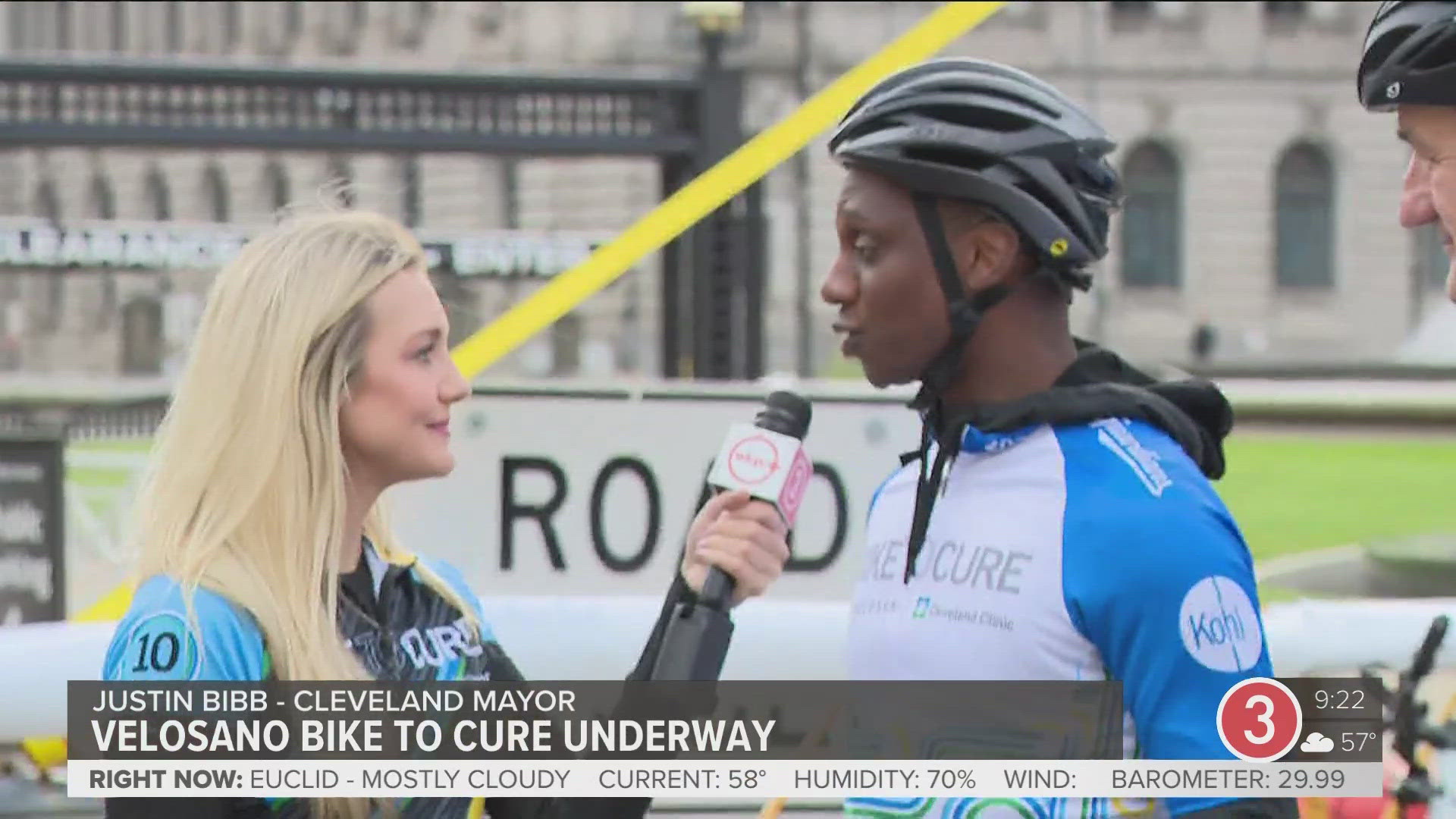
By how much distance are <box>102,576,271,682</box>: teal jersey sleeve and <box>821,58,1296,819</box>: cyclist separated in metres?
0.71

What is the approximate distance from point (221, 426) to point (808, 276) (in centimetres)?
3640

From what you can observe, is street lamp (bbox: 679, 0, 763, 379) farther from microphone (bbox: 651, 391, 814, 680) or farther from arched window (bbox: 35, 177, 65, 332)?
arched window (bbox: 35, 177, 65, 332)

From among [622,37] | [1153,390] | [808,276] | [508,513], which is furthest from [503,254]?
[622,37]

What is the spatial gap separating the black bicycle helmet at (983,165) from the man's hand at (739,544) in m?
0.16

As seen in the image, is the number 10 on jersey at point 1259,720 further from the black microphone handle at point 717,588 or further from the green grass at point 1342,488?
the green grass at point 1342,488

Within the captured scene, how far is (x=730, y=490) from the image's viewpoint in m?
2.66

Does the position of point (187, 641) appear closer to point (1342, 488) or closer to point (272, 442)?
point (272, 442)

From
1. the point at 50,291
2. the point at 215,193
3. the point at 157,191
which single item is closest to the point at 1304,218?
the point at 215,193

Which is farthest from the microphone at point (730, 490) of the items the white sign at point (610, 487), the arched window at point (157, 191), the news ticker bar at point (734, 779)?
the arched window at point (157, 191)

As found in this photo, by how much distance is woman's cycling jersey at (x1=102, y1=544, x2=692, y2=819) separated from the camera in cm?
265

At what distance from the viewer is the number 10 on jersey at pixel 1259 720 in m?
2.46

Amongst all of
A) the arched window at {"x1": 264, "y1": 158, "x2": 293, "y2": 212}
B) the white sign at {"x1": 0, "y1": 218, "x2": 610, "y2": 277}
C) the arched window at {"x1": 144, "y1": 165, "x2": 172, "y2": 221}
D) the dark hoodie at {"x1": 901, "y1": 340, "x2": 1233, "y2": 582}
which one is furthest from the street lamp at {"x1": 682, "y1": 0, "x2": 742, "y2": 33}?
the arched window at {"x1": 144, "y1": 165, "x2": 172, "y2": 221}

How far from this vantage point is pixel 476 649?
9.89ft

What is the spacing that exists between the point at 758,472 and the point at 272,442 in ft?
1.99
